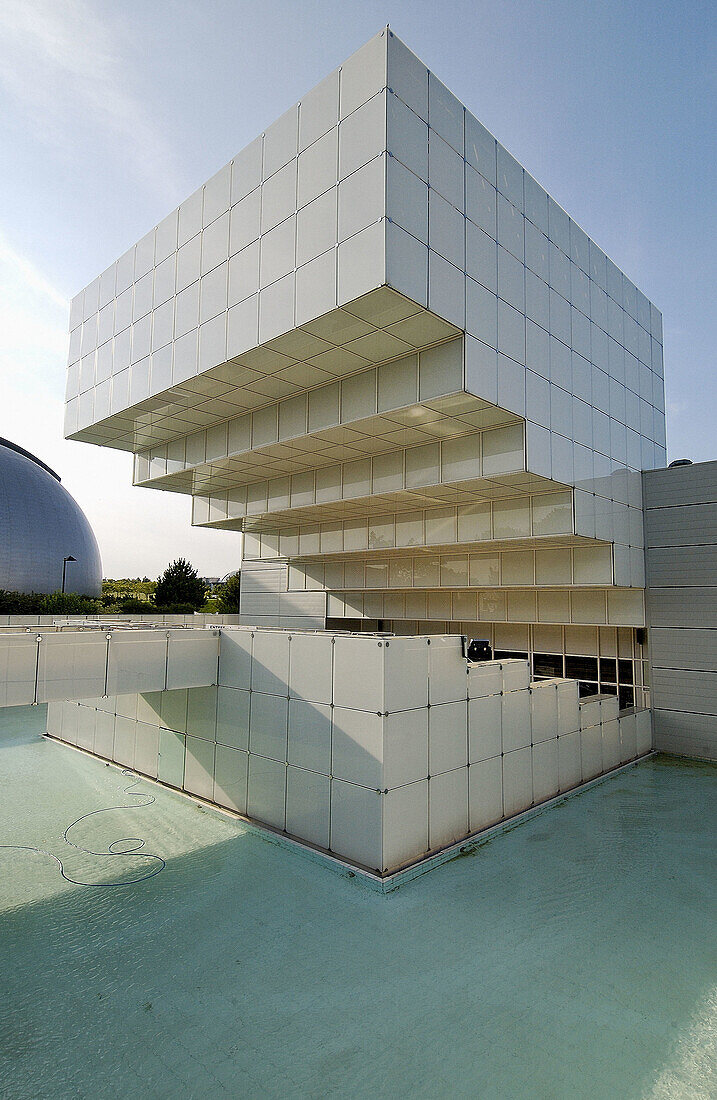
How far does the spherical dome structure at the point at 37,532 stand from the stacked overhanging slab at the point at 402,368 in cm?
4526

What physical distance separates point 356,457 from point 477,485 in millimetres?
3961

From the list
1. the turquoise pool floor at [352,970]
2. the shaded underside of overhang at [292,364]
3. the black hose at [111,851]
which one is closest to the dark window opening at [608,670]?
the turquoise pool floor at [352,970]

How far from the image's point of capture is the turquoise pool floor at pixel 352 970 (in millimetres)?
5969

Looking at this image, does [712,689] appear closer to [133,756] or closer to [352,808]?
[352,808]

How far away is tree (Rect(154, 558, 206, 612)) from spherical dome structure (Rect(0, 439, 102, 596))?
19.3 metres

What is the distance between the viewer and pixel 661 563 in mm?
19469

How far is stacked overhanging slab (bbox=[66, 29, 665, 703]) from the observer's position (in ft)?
37.1

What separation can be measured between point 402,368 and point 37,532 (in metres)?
59.9

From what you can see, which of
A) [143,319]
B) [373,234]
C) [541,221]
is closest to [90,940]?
[373,234]

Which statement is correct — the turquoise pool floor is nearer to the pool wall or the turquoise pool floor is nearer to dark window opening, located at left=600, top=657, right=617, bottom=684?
the pool wall

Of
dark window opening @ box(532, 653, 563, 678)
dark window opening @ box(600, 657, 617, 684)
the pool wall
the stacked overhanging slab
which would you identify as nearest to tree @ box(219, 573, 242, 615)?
the stacked overhanging slab

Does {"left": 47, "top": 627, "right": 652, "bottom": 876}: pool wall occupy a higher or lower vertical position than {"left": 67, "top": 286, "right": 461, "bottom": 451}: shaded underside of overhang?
lower

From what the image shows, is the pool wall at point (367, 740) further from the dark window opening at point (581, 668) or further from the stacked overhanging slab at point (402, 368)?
the dark window opening at point (581, 668)

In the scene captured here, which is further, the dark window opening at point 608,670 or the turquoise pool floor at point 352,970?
the dark window opening at point 608,670
